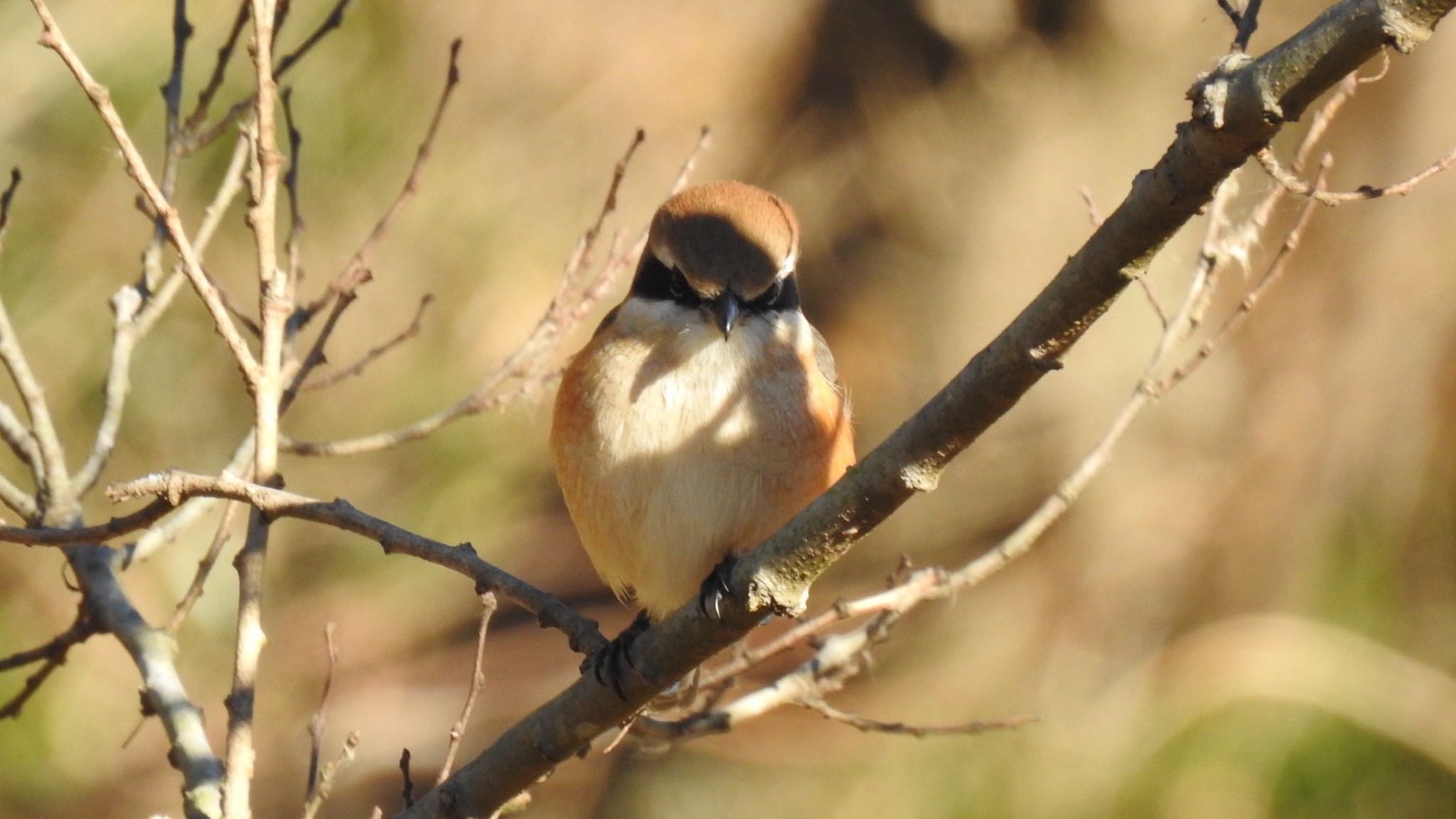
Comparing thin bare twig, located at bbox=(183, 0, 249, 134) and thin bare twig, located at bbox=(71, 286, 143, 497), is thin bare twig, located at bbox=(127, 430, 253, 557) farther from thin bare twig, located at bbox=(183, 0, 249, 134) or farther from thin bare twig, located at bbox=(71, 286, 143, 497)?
thin bare twig, located at bbox=(183, 0, 249, 134)

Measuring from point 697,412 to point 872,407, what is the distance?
11.2ft

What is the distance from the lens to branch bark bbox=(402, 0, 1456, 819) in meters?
1.71

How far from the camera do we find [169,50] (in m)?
5.36

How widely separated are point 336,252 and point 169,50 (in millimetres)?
Answer: 1058

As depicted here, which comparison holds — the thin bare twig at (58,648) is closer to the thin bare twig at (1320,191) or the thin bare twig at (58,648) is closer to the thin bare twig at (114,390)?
the thin bare twig at (114,390)

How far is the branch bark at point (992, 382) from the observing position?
1.71m

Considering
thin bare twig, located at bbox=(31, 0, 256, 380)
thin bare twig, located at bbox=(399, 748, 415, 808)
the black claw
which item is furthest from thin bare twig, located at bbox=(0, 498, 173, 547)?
the black claw

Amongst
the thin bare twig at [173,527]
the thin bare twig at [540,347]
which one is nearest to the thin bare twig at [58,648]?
the thin bare twig at [173,527]

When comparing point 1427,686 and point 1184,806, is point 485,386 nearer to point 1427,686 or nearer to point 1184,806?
point 1184,806

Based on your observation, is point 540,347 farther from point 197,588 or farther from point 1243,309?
point 1243,309

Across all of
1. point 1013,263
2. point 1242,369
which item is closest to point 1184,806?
point 1242,369

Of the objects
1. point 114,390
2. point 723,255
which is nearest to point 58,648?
point 114,390

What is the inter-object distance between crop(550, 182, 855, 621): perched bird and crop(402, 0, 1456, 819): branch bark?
0.53 meters

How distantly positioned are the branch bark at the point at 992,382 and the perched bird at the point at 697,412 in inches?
21.0
